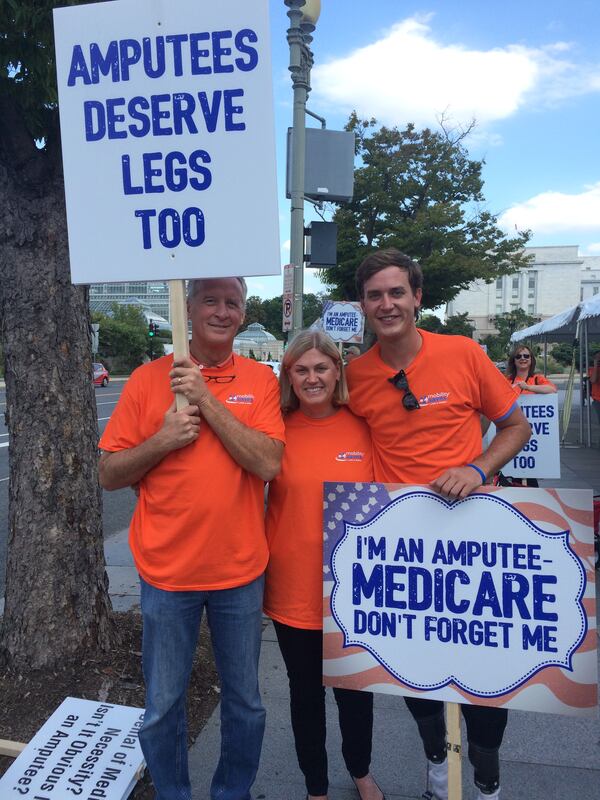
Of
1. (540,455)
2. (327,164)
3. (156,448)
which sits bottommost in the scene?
(540,455)

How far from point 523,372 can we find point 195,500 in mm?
6099

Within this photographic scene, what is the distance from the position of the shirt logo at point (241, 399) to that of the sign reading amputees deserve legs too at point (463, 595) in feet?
1.32

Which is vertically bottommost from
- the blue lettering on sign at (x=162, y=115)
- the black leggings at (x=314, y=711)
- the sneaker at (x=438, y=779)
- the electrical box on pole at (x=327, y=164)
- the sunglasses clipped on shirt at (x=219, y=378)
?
the sneaker at (x=438, y=779)

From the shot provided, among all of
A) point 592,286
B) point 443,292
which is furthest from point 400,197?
point 592,286

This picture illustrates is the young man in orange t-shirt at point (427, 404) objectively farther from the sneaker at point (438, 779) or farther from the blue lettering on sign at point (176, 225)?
the blue lettering on sign at point (176, 225)

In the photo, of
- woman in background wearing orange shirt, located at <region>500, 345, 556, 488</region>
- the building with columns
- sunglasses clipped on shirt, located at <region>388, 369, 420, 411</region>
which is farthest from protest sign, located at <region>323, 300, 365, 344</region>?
the building with columns

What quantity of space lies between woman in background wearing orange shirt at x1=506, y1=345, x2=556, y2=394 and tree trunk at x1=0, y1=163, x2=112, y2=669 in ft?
17.4

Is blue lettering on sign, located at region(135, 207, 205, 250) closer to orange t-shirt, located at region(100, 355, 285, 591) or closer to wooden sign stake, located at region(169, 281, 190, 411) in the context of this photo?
wooden sign stake, located at region(169, 281, 190, 411)

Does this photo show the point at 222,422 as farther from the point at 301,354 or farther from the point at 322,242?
the point at 322,242

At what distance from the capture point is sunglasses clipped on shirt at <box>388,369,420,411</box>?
2.25 m

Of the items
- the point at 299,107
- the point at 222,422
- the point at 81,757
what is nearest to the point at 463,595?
the point at 222,422

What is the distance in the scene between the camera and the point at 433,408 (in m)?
2.26

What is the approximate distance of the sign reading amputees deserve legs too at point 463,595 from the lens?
6.59 feet

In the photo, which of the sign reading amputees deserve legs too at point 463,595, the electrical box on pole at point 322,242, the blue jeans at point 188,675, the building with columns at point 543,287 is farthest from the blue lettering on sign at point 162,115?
the building with columns at point 543,287
